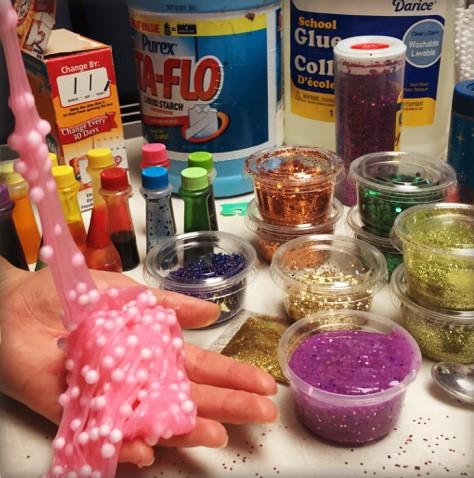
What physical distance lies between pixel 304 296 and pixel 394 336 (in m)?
0.11

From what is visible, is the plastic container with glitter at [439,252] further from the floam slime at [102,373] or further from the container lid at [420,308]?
the floam slime at [102,373]

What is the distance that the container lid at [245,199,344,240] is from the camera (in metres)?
0.74

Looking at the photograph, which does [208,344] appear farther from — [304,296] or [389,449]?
[389,449]

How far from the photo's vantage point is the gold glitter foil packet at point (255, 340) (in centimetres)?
61

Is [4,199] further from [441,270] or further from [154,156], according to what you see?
[441,270]

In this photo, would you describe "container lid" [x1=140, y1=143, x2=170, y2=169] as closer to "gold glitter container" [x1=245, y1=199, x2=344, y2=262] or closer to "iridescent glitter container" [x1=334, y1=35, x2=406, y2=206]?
"gold glitter container" [x1=245, y1=199, x2=344, y2=262]

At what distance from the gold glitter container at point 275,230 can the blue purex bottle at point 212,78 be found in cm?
15

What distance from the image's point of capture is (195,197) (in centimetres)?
75

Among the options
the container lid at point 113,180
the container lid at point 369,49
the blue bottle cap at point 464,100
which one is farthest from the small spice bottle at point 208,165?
the blue bottle cap at point 464,100

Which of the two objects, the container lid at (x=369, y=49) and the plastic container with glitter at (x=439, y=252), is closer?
the plastic container with glitter at (x=439, y=252)

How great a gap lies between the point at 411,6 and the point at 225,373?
1.93ft

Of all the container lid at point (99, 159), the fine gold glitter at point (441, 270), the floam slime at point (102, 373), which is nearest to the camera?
the floam slime at point (102, 373)

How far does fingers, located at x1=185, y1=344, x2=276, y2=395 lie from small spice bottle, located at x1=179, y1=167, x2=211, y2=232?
0.23 metres

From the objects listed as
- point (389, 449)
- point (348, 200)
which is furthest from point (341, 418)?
point (348, 200)
